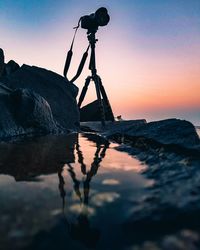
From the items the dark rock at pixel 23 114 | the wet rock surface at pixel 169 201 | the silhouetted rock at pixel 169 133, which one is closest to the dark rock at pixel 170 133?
the silhouetted rock at pixel 169 133

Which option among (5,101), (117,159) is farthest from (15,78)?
(117,159)

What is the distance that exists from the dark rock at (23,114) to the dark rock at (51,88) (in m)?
1.71

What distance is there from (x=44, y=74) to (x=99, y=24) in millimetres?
2016

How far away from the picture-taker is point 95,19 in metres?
7.52

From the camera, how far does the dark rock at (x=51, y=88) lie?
22.7ft

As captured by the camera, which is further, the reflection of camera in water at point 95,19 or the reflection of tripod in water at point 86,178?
the reflection of camera in water at point 95,19

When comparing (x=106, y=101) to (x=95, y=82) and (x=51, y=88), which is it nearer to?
(x=95, y=82)

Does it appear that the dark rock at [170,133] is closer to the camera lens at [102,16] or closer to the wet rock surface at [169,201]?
the wet rock surface at [169,201]

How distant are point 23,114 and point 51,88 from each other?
2.58 metres

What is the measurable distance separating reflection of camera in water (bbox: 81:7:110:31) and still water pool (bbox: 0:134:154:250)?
6157 millimetres

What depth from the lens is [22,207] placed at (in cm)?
113

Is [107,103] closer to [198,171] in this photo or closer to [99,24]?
[99,24]

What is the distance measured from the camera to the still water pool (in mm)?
839

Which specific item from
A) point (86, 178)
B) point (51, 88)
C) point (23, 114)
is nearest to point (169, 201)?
point (86, 178)
